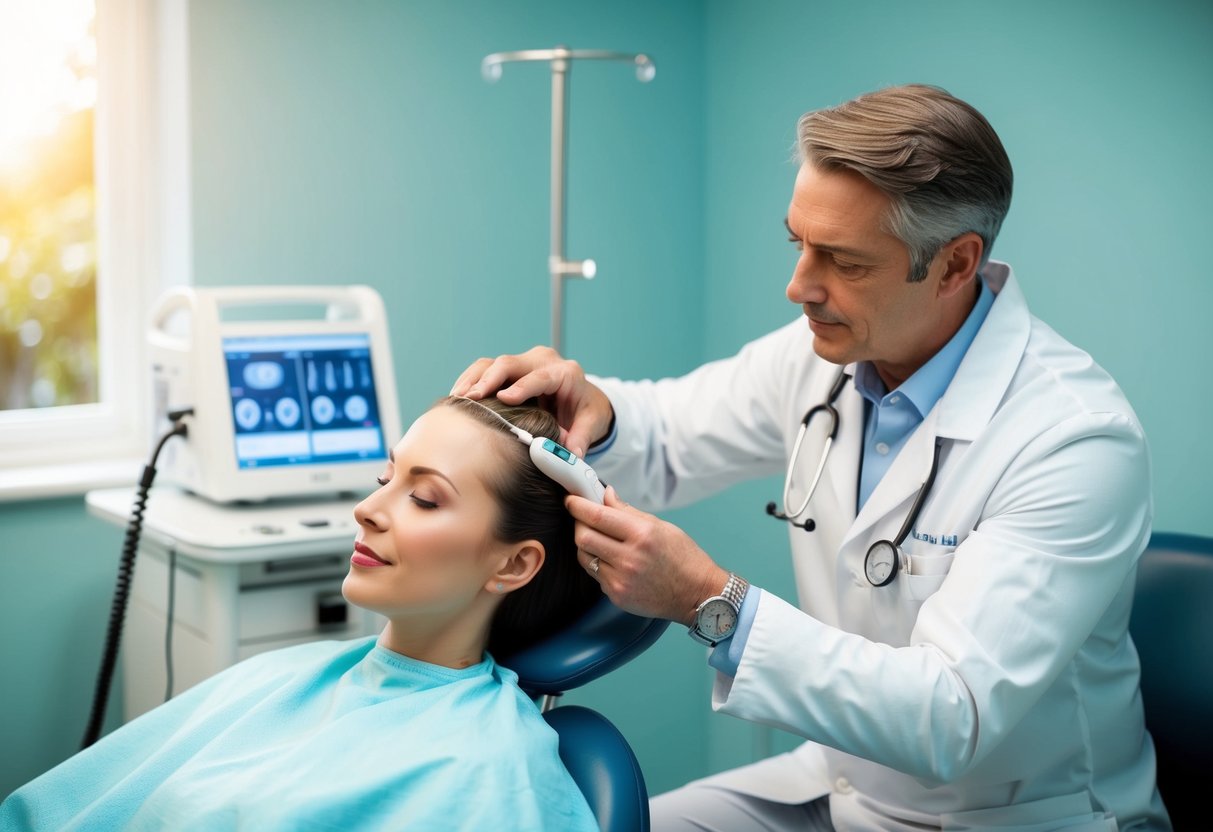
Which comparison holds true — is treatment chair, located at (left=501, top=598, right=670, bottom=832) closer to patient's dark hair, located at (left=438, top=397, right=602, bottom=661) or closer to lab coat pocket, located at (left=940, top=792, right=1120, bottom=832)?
patient's dark hair, located at (left=438, top=397, right=602, bottom=661)

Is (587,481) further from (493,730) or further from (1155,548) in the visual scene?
(1155,548)

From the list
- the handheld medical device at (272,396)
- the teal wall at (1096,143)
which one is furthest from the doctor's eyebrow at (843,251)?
the handheld medical device at (272,396)

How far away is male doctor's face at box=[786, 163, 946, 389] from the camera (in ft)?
4.73

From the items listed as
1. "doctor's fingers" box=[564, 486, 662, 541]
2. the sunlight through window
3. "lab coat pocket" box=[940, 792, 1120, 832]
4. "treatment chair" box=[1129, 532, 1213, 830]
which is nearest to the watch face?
"doctor's fingers" box=[564, 486, 662, 541]

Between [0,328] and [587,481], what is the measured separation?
5.64 ft

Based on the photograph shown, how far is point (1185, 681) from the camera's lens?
159cm

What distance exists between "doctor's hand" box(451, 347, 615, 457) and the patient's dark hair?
0.03m

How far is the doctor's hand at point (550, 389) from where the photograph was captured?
1487 millimetres

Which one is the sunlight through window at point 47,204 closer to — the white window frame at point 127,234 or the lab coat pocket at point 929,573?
the white window frame at point 127,234

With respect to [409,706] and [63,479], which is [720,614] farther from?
[63,479]

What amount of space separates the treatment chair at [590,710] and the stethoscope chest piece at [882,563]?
284 millimetres

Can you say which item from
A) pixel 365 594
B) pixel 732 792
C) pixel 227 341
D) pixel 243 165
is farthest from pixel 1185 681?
pixel 243 165

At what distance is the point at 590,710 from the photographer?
53.0 inches

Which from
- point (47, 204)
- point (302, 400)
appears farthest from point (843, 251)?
point (47, 204)
